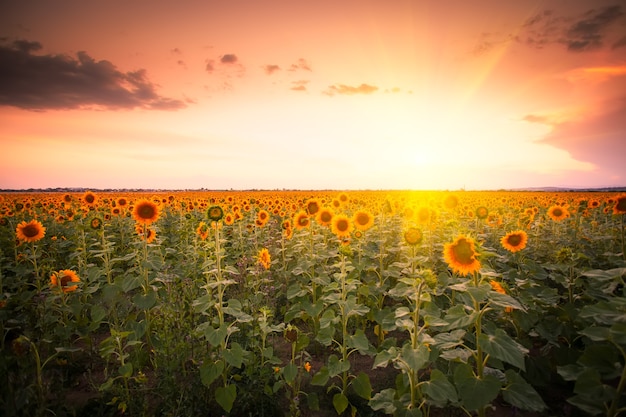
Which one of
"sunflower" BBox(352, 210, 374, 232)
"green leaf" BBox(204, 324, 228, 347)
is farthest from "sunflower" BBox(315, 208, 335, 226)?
"green leaf" BBox(204, 324, 228, 347)

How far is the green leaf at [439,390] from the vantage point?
112 inches

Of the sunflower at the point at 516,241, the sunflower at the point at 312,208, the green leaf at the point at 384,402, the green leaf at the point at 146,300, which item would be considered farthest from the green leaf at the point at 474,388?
the sunflower at the point at 312,208

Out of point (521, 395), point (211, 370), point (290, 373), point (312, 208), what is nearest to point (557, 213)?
point (312, 208)

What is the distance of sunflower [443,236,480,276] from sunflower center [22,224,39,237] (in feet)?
24.1

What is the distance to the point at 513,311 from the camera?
4.12 meters

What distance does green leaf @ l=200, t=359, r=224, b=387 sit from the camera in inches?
138

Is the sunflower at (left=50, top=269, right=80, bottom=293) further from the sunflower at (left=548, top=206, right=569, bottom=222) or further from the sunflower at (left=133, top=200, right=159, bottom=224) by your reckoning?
the sunflower at (left=548, top=206, right=569, bottom=222)

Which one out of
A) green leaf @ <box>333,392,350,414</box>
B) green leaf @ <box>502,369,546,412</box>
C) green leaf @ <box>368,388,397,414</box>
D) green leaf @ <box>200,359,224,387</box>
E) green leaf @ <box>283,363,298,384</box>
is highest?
green leaf @ <box>502,369,546,412</box>

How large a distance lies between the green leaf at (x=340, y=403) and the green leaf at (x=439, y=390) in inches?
48.0

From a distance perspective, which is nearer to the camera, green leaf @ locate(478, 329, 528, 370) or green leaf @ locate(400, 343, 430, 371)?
green leaf @ locate(478, 329, 528, 370)

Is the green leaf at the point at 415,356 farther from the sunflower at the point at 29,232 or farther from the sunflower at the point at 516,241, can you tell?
the sunflower at the point at 29,232

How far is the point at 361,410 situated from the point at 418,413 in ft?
3.69

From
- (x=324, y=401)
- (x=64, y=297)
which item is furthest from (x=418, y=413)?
(x=64, y=297)

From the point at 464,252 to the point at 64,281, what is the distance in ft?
20.1
